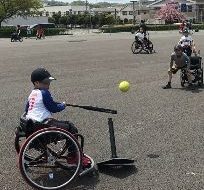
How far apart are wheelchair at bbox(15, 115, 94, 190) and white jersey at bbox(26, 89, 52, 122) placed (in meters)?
0.09

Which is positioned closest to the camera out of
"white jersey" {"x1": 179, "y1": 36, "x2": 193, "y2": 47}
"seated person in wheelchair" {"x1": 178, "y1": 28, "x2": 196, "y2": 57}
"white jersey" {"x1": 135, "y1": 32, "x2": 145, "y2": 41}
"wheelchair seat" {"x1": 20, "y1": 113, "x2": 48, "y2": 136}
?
"wheelchair seat" {"x1": 20, "y1": 113, "x2": 48, "y2": 136}

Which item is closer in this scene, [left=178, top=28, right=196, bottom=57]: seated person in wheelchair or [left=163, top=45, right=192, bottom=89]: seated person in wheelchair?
[left=163, top=45, right=192, bottom=89]: seated person in wheelchair

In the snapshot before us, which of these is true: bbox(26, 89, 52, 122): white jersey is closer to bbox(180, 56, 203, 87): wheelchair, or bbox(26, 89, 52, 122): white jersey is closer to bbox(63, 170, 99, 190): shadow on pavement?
bbox(63, 170, 99, 190): shadow on pavement

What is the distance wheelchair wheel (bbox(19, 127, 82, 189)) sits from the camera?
548 cm

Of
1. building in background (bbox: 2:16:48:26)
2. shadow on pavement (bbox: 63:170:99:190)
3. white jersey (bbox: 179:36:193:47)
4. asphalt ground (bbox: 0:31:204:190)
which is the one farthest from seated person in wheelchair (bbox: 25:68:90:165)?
building in background (bbox: 2:16:48:26)

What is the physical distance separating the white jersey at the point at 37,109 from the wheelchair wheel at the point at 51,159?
1.23 ft

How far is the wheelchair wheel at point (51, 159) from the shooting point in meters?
5.48

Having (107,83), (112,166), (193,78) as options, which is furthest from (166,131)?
(107,83)

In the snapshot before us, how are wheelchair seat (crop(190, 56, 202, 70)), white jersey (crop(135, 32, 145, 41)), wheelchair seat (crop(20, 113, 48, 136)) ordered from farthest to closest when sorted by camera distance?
white jersey (crop(135, 32, 145, 41)) → wheelchair seat (crop(190, 56, 202, 70)) → wheelchair seat (crop(20, 113, 48, 136))

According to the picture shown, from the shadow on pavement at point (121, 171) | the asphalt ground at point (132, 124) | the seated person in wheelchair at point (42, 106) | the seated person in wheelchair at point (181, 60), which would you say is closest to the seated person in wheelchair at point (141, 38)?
the asphalt ground at point (132, 124)

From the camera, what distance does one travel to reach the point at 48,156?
18.5ft

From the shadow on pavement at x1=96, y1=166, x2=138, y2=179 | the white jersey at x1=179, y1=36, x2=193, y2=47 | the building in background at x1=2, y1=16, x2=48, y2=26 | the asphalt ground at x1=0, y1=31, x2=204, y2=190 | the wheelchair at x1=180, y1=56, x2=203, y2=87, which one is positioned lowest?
the building in background at x1=2, y1=16, x2=48, y2=26

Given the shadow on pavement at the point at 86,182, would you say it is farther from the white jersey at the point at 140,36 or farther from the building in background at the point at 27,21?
the building in background at the point at 27,21

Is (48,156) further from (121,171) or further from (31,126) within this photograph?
Result: (121,171)
